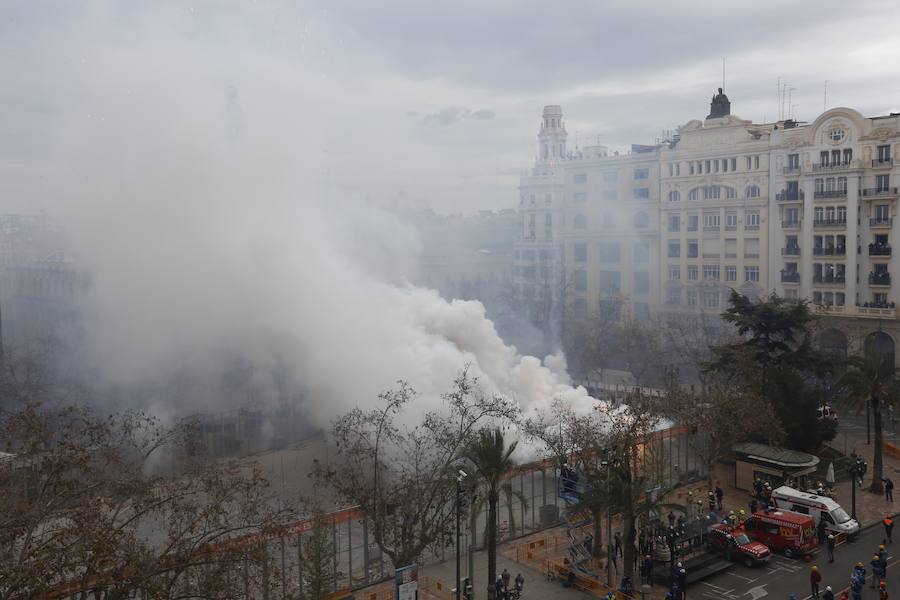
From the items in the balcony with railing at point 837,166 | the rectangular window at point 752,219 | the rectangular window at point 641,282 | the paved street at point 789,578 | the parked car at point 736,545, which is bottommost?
the paved street at point 789,578

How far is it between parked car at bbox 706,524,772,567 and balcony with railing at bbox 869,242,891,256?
34626 millimetres

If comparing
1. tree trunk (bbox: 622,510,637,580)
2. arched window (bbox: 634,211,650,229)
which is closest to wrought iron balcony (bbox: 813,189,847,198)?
arched window (bbox: 634,211,650,229)

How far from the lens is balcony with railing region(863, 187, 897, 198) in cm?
5175

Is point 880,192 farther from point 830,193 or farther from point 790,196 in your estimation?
point 790,196

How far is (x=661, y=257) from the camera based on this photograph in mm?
66562

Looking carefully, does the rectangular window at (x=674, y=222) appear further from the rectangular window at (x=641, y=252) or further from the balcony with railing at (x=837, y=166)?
the balcony with railing at (x=837, y=166)

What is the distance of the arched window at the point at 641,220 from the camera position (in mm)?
67812

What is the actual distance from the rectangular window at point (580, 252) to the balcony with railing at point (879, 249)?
24721mm

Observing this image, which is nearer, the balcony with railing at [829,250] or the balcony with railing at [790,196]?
the balcony with railing at [829,250]

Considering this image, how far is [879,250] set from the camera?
52.9 m

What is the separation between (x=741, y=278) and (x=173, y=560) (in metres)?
53.8

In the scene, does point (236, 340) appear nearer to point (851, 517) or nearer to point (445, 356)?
point (445, 356)

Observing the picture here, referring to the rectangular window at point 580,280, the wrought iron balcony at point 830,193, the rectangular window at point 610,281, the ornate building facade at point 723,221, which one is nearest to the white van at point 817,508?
the ornate building facade at point 723,221

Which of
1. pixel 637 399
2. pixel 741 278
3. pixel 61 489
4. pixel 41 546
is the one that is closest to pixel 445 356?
pixel 637 399
